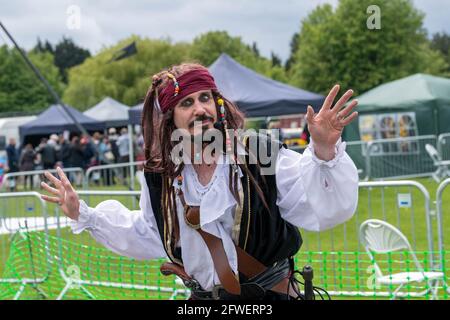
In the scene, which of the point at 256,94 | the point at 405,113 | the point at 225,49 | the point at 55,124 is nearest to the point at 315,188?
the point at 256,94

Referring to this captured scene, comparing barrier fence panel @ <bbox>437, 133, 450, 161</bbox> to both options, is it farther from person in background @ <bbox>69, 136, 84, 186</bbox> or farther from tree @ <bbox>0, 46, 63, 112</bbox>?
tree @ <bbox>0, 46, 63, 112</bbox>

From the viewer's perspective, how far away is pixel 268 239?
264cm

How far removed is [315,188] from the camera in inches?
97.1

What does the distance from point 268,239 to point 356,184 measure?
40cm

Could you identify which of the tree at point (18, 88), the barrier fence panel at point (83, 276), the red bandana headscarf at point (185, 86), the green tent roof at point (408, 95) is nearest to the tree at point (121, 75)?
the tree at point (18, 88)

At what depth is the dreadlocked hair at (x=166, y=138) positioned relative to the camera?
279cm

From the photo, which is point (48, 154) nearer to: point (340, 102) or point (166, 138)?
point (166, 138)

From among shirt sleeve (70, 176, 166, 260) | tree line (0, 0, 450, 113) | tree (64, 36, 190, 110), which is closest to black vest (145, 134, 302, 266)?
shirt sleeve (70, 176, 166, 260)

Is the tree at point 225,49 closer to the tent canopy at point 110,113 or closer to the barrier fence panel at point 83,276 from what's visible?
the tent canopy at point 110,113

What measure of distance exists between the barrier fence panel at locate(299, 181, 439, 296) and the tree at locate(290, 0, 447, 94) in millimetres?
33326

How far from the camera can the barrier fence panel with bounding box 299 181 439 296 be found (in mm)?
6051

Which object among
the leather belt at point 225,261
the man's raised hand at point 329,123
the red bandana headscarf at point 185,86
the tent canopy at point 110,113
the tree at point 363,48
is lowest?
the leather belt at point 225,261

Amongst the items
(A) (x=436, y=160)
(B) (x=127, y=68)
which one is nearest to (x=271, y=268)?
(A) (x=436, y=160)

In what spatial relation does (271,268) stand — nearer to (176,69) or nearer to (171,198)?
(171,198)
